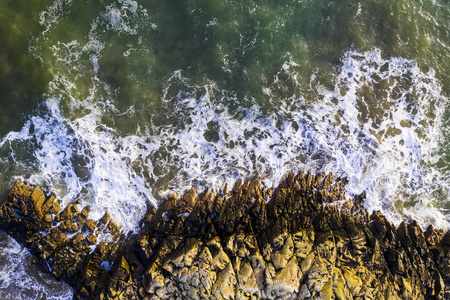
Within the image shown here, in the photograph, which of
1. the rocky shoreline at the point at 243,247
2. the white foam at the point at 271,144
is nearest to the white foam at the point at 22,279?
the rocky shoreline at the point at 243,247

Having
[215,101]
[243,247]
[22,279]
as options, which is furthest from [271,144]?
[22,279]

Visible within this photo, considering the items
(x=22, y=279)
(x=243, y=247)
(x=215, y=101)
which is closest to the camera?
(x=243, y=247)

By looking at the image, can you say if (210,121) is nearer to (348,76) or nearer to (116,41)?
(116,41)

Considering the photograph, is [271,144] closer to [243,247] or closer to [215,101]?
[215,101]

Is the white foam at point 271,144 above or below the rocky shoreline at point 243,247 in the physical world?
above

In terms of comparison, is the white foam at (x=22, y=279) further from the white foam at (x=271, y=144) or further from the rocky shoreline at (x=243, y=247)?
the white foam at (x=271, y=144)

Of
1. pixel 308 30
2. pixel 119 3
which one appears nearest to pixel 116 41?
pixel 119 3

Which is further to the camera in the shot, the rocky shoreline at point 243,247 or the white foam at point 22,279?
the white foam at point 22,279
